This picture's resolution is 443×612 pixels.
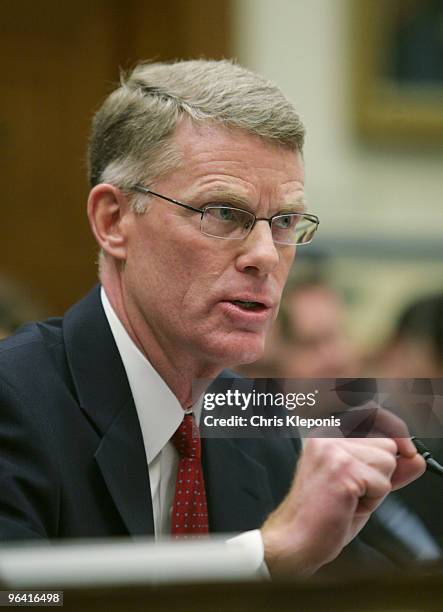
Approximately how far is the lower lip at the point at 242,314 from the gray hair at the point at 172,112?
185mm

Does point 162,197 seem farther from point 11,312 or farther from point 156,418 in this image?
point 11,312

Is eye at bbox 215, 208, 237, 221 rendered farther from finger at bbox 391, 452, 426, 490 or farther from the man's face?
finger at bbox 391, 452, 426, 490

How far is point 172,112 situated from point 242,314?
0.27 m

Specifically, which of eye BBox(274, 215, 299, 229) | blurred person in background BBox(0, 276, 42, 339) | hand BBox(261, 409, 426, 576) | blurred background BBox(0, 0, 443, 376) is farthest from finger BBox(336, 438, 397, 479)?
blurred background BBox(0, 0, 443, 376)

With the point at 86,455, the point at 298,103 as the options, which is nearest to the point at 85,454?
the point at 86,455

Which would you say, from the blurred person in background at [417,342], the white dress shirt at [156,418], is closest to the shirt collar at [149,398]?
the white dress shirt at [156,418]

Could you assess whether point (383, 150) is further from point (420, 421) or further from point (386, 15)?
point (420, 421)

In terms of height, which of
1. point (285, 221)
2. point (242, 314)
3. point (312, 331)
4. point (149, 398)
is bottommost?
point (312, 331)

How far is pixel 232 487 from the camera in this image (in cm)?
123

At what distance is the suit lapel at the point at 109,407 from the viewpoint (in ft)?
3.77

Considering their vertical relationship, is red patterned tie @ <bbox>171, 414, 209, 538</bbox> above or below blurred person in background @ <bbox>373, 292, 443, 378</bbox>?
above

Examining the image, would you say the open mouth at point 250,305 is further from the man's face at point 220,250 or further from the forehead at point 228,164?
the forehead at point 228,164

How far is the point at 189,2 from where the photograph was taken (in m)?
3.52

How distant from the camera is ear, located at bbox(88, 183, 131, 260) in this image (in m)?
1.36
